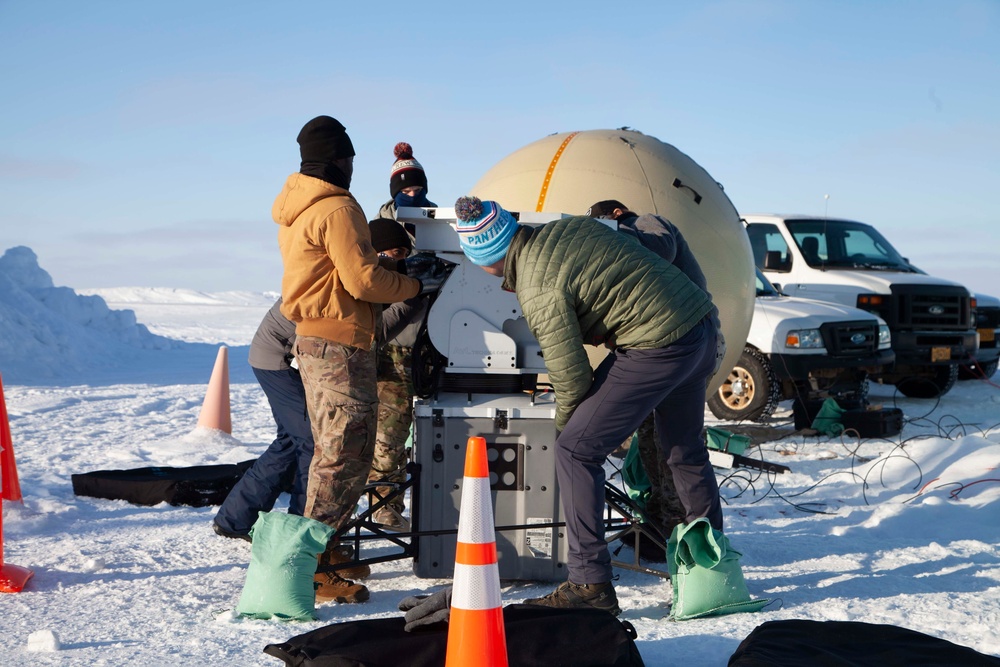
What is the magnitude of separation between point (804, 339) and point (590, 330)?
6.68 meters

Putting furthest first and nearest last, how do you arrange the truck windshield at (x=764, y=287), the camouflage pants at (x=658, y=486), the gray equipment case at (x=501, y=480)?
1. the truck windshield at (x=764, y=287)
2. the camouflage pants at (x=658, y=486)
3. the gray equipment case at (x=501, y=480)

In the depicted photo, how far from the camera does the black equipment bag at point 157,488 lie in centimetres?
639

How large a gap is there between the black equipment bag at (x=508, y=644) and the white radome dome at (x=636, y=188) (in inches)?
146

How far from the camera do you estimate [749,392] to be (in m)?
10.1

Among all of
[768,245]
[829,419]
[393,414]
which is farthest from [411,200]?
[768,245]

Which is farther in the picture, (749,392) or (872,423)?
(749,392)

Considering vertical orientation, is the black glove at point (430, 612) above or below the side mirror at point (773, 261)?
below

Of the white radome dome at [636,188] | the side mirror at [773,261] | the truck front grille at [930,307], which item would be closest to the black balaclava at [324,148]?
the white radome dome at [636,188]

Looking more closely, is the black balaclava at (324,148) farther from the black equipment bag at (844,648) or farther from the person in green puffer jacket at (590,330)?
the black equipment bag at (844,648)

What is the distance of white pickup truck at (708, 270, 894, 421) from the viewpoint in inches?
396

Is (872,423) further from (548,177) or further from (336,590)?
(336,590)

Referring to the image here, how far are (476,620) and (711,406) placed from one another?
772 cm

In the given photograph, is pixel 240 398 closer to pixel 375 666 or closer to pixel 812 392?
pixel 812 392

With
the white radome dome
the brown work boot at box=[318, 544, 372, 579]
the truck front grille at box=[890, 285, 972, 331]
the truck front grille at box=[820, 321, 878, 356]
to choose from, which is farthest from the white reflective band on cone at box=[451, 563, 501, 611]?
the truck front grille at box=[890, 285, 972, 331]
